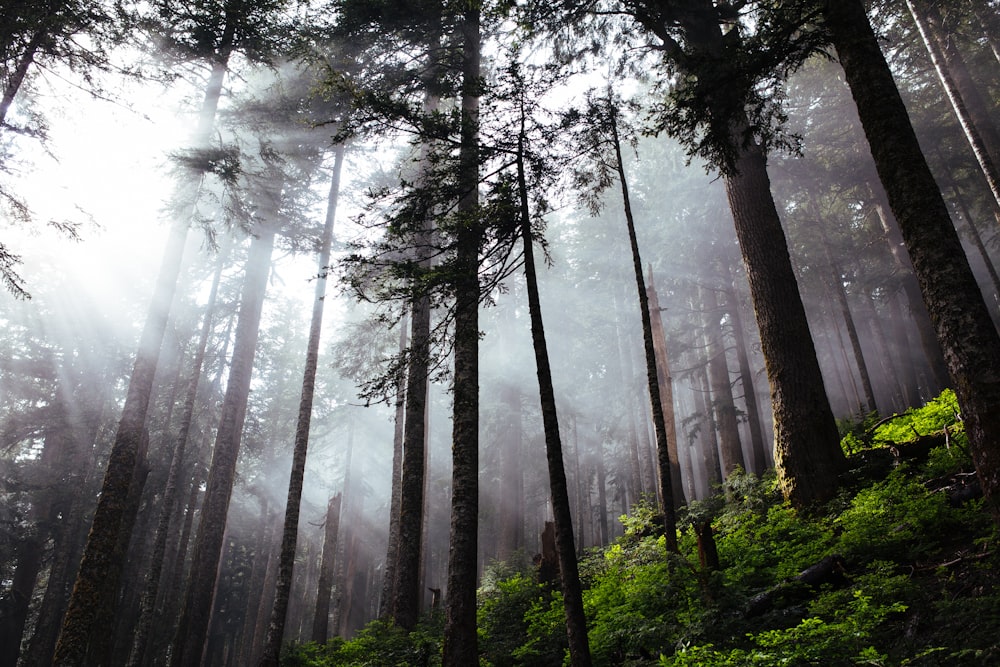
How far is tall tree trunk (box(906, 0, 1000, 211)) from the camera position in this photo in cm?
1237

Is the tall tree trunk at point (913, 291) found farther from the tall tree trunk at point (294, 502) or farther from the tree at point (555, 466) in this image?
the tall tree trunk at point (294, 502)

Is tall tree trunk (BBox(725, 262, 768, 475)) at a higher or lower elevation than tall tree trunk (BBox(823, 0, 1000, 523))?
higher

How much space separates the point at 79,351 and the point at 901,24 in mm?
33047

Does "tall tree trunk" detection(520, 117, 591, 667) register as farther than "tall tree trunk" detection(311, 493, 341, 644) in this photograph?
No

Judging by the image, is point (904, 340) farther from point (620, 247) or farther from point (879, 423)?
point (879, 423)

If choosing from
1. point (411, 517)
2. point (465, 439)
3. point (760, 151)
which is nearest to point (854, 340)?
point (760, 151)

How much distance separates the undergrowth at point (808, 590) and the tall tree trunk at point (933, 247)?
1.06 m

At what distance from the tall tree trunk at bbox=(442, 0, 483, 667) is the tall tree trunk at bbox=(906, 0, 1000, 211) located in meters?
12.0

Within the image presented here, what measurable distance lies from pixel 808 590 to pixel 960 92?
18429mm

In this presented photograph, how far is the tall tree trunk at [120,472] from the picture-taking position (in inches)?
369

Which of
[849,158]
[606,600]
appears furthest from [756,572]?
[849,158]

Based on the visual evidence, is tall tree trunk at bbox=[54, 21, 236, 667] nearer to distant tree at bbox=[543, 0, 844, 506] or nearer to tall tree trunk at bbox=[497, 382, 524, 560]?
distant tree at bbox=[543, 0, 844, 506]

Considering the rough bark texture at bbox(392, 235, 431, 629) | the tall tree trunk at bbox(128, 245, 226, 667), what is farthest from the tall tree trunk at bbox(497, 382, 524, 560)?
the rough bark texture at bbox(392, 235, 431, 629)

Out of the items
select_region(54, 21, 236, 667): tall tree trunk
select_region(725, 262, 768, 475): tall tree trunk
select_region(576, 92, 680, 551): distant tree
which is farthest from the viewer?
select_region(725, 262, 768, 475): tall tree trunk
